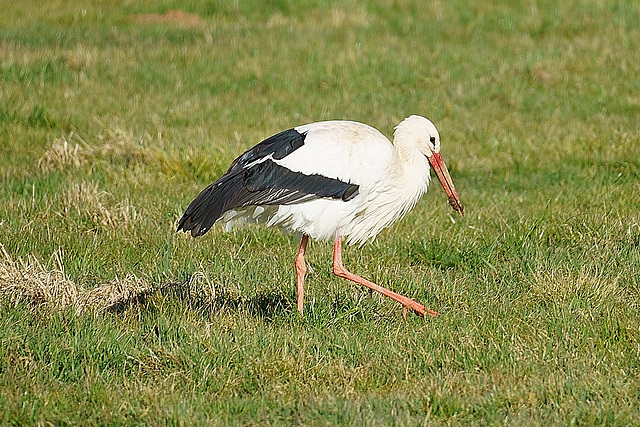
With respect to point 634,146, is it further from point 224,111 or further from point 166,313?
point 166,313

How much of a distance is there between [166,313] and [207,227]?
523 millimetres

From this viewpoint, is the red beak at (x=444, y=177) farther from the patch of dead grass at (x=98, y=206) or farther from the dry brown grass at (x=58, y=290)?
the patch of dead grass at (x=98, y=206)

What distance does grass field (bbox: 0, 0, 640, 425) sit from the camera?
440 cm

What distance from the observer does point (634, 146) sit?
8977 mm

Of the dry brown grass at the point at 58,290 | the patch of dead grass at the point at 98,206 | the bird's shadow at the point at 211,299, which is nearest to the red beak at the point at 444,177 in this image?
the bird's shadow at the point at 211,299

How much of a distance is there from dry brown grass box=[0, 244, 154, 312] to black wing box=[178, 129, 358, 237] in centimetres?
53

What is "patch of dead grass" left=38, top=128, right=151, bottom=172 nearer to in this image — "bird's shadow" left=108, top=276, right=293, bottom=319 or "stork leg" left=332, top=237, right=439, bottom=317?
"bird's shadow" left=108, top=276, right=293, bottom=319

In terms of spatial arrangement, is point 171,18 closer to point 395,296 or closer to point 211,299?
point 211,299

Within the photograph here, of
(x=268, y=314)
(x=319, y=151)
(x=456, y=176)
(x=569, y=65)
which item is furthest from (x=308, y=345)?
(x=569, y=65)

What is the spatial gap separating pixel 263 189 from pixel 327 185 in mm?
354

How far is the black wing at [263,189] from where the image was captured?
527cm

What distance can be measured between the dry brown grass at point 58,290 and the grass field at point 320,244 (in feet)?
0.05

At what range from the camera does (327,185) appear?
5.37 m

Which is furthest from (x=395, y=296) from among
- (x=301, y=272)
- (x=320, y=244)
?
(x=320, y=244)
